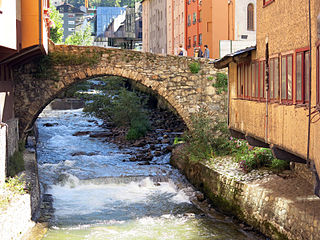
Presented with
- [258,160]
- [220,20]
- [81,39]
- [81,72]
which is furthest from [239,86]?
[81,39]

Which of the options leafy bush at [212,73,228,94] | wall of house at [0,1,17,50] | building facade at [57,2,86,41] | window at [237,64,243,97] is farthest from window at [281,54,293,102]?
building facade at [57,2,86,41]

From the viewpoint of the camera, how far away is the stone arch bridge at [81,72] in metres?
17.1

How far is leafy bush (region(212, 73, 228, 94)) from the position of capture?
712 inches

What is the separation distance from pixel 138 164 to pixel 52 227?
696 cm

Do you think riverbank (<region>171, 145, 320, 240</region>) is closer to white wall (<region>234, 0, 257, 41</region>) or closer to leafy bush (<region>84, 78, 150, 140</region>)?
leafy bush (<region>84, 78, 150, 140</region>)

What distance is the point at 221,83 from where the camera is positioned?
1814 centimetres

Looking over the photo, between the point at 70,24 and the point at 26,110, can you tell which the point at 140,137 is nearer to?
the point at 26,110

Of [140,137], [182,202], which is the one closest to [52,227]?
[182,202]

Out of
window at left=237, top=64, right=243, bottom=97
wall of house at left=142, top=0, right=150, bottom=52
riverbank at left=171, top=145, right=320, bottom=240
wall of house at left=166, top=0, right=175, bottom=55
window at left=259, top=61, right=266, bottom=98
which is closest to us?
riverbank at left=171, top=145, right=320, bottom=240

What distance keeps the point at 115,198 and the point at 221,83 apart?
20.8ft

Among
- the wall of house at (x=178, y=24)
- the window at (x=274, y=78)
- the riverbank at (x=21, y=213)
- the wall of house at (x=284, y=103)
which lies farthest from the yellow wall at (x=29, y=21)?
the wall of house at (x=178, y=24)

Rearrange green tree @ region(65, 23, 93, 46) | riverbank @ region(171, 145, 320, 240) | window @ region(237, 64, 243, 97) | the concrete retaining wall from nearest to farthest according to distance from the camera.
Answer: riverbank @ region(171, 145, 320, 240) → the concrete retaining wall → window @ region(237, 64, 243, 97) → green tree @ region(65, 23, 93, 46)

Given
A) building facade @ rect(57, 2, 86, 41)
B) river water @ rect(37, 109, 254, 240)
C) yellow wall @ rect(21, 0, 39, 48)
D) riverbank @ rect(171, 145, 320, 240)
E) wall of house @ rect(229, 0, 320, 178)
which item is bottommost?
river water @ rect(37, 109, 254, 240)

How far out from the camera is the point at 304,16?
839 cm
